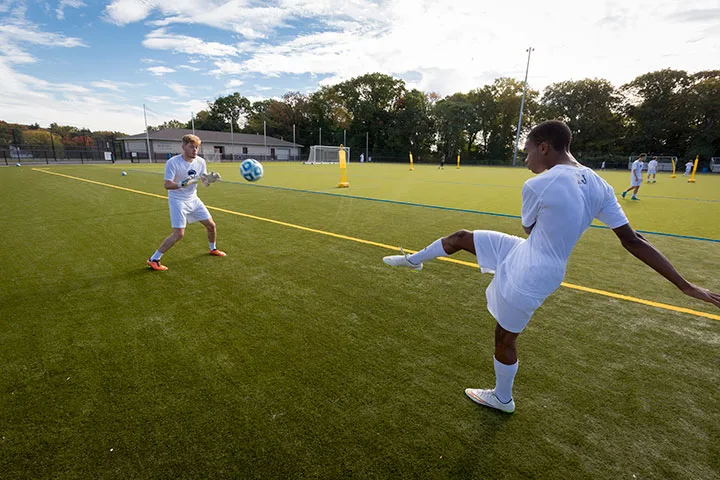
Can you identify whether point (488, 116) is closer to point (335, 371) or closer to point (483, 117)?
point (483, 117)

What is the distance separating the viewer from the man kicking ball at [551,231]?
1984 mm

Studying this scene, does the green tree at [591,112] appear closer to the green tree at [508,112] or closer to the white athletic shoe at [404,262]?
the green tree at [508,112]

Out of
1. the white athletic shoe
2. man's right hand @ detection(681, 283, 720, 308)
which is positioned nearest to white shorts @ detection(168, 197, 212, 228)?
the white athletic shoe

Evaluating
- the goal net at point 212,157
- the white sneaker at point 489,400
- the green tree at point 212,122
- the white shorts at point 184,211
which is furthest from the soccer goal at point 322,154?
the white sneaker at point 489,400

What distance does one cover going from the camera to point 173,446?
222cm

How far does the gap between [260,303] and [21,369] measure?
215 centimetres

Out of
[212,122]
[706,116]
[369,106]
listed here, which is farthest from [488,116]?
[212,122]

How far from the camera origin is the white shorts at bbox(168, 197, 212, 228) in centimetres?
546

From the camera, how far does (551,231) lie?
2016 millimetres

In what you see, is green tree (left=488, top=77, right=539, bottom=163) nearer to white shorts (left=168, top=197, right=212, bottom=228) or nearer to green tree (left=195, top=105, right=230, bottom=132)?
green tree (left=195, top=105, right=230, bottom=132)

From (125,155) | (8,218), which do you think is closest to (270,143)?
(125,155)

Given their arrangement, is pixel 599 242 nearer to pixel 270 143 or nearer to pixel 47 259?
pixel 47 259

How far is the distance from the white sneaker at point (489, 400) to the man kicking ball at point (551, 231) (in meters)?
0.43

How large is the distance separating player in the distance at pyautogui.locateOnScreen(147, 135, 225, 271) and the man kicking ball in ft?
16.0
